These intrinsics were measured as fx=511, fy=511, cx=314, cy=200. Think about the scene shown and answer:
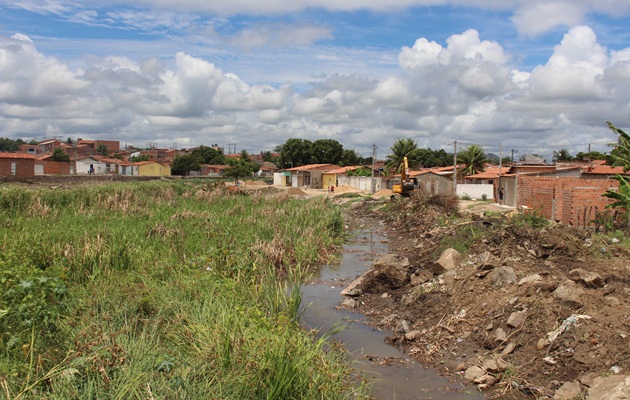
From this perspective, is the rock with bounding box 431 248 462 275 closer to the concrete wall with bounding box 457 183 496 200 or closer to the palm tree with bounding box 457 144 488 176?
the concrete wall with bounding box 457 183 496 200

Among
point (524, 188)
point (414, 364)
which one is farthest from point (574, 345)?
point (524, 188)

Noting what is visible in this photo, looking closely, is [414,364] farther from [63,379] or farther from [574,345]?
[63,379]

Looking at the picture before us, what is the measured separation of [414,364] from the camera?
719cm

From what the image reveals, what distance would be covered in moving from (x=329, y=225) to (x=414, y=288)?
32.8ft

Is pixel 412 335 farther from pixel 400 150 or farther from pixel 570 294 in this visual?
pixel 400 150

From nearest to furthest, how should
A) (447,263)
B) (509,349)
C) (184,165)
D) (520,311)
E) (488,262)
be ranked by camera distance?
(509,349) < (520,311) < (488,262) < (447,263) < (184,165)

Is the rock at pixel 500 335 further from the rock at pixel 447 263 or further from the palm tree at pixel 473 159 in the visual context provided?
the palm tree at pixel 473 159

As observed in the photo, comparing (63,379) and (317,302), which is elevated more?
(63,379)

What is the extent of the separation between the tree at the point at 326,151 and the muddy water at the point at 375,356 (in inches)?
2819

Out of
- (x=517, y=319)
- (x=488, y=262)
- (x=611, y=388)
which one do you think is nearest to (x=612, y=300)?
(x=517, y=319)

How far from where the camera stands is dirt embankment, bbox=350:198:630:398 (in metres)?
6.35

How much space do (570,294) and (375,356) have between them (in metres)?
3.00

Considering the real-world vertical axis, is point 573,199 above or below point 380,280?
above

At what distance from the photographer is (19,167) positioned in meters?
46.0
